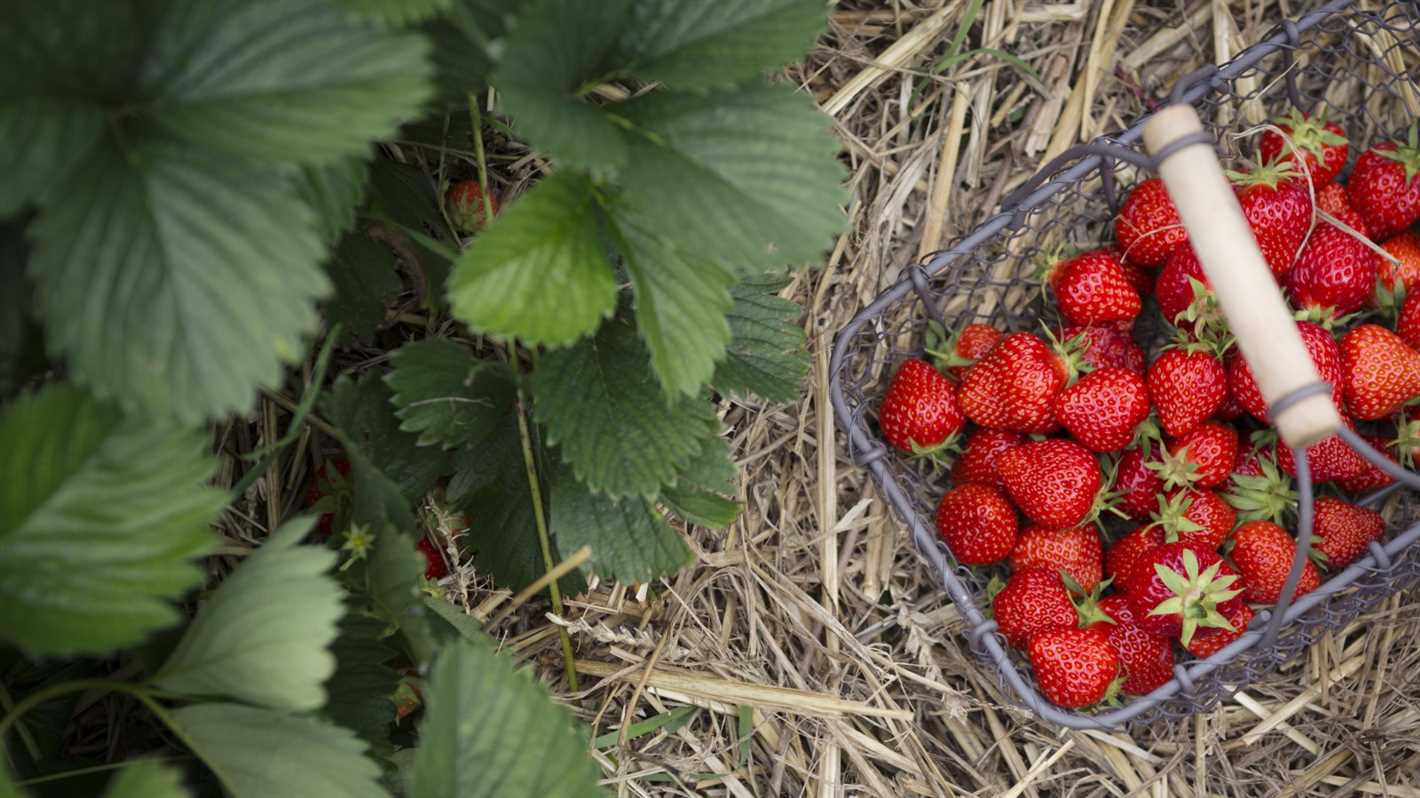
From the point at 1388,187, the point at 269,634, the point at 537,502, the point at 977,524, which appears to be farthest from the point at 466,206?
the point at 1388,187

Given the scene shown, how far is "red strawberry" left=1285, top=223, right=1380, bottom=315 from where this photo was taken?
131cm

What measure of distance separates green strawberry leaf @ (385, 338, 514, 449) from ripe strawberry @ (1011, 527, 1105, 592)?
0.71 m

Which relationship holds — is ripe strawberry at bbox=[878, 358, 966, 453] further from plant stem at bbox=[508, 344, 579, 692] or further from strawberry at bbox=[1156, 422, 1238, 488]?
plant stem at bbox=[508, 344, 579, 692]

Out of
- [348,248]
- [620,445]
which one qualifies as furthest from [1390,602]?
[348,248]

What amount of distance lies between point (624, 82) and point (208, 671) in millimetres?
797

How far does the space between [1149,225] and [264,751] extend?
116cm

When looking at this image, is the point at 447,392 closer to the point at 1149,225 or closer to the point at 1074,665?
the point at 1074,665

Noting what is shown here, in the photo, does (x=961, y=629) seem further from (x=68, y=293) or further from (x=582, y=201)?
(x=68, y=293)

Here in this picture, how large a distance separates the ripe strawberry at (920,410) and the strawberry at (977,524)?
0.25ft

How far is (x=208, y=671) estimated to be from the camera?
2.47ft

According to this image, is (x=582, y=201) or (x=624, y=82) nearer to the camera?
(x=582, y=201)

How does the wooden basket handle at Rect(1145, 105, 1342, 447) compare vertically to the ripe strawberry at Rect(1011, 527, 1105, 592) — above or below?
above

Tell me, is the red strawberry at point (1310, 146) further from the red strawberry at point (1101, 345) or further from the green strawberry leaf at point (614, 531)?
the green strawberry leaf at point (614, 531)

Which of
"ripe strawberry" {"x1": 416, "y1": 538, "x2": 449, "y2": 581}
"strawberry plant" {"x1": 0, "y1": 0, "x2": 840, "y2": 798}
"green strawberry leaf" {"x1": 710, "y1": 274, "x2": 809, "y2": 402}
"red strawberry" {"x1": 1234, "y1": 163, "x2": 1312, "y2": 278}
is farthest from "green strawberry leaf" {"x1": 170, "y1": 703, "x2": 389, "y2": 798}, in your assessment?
"red strawberry" {"x1": 1234, "y1": 163, "x2": 1312, "y2": 278}
